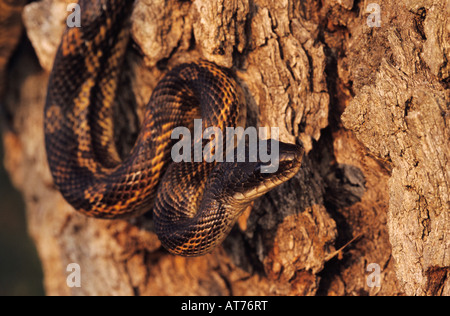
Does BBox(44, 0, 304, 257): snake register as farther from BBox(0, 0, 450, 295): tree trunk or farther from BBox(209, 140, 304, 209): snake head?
BBox(0, 0, 450, 295): tree trunk

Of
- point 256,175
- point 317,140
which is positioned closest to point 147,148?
point 256,175

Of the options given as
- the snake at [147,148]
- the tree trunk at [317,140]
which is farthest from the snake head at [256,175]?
the tree trunk at [317,140]

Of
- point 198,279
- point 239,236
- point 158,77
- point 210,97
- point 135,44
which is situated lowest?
point 198,279

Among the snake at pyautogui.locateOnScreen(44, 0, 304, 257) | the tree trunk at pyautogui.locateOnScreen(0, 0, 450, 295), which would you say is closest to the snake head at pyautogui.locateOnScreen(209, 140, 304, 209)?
the snake at pyautogui.locateOnScreen(44, 0, 304, 257)

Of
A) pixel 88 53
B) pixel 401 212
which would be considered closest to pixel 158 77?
pixel 88 53

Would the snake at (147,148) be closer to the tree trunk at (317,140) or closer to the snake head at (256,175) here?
the snake head at (256,175)

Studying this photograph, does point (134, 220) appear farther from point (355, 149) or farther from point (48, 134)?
point (355, 149)
